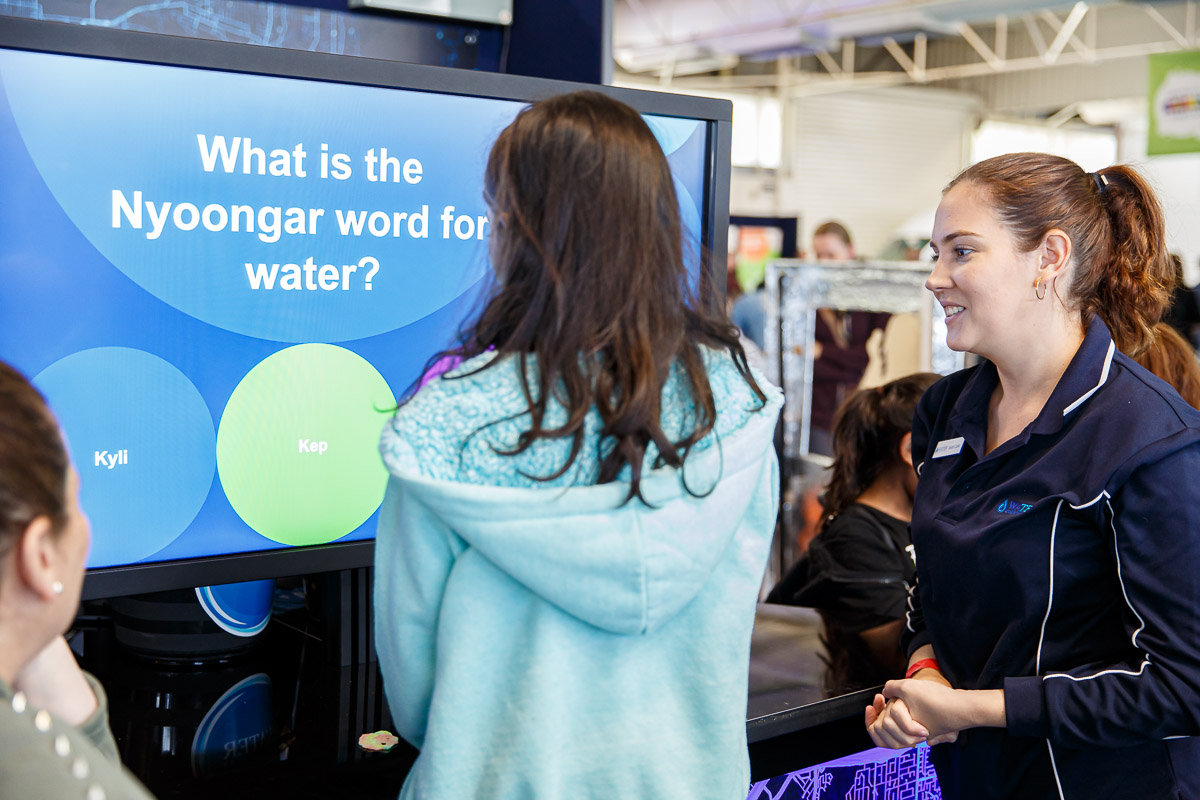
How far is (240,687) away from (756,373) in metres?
0.81

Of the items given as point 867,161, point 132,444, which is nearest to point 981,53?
point 867,161

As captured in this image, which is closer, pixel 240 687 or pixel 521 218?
pixel 521 218

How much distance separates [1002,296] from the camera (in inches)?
50.3

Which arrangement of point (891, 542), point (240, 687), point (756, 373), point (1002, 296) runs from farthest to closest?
point (891, 542) < point (240, 687) < point (1002, 296) < point (756, 373)

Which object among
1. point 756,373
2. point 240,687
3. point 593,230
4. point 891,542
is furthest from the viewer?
point 891,542

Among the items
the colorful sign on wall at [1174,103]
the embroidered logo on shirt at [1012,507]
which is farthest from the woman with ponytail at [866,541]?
the colorful sign on wall at [1174,103]

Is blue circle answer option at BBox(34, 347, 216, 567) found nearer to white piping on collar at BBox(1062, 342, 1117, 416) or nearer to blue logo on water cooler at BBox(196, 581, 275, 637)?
blue logo on water cooler at BBox(196, 581, 275, 637)

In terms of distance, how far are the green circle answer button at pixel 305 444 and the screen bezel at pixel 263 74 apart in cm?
4

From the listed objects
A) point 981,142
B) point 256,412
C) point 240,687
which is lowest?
point 240,687

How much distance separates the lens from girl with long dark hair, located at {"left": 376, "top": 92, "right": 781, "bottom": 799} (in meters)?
0.91

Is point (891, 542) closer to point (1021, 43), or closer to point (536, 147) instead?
point (536, 147)

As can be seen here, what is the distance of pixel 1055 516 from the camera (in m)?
1.19

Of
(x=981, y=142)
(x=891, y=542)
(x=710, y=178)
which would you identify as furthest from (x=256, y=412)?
(x=981, y=142)

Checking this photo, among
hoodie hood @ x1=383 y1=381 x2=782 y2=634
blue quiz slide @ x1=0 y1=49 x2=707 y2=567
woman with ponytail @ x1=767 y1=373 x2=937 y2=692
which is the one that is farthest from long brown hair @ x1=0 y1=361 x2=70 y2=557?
woman with ponytail @ x1=767 y1=373 x2=937 y2=692
